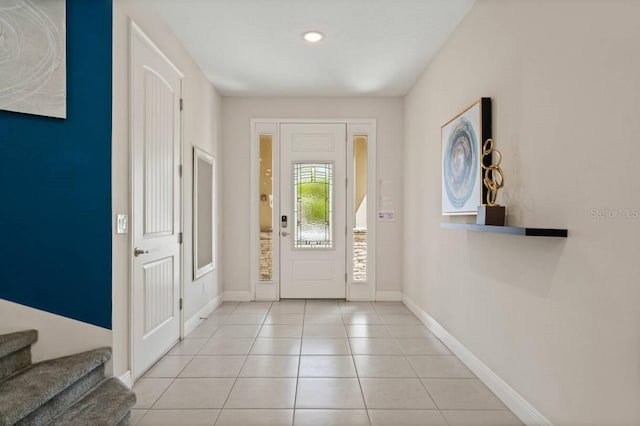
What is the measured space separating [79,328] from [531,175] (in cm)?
272

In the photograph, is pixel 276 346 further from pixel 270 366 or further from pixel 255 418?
pixel 255 418

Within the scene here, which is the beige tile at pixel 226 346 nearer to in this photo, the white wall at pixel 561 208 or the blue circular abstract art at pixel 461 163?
the white wall at pixel 561 208

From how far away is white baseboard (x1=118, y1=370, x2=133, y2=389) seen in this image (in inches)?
96.6

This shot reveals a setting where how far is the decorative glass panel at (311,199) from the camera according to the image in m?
5.11

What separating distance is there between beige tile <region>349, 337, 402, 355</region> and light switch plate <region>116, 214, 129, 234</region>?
2003mm

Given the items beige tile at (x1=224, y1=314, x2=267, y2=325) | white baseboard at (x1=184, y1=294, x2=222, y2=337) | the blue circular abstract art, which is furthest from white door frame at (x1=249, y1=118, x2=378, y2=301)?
the blue circular abstract art

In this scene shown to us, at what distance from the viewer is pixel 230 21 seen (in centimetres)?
315

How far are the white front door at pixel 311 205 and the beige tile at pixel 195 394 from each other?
253cm

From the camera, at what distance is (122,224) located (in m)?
2.43

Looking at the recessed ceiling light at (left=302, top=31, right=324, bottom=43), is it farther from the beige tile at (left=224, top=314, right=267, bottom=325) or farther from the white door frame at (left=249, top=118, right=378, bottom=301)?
the beige tile at (left=224, top=314, right=267, bottom=325)

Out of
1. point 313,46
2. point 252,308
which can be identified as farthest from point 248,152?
point 252,308

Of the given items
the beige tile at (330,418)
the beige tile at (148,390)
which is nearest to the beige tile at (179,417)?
the beige tile at (148,390)

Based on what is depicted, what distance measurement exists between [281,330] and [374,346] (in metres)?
0.98

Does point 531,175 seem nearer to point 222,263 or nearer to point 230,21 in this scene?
point 230,21
